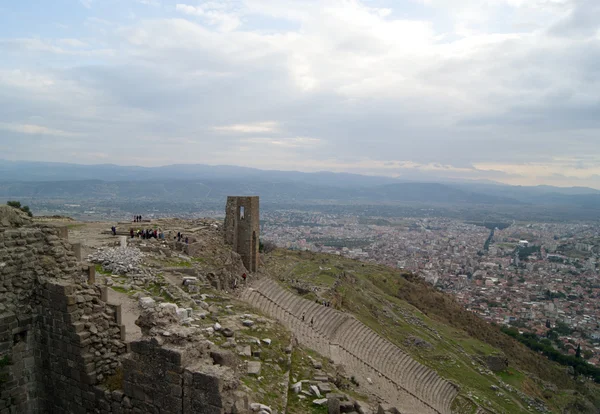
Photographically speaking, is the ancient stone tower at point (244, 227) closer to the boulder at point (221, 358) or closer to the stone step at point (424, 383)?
the stone step at point (424, 383)

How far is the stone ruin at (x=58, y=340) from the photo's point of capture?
20.4ft

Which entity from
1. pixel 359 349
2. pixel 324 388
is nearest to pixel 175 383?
Answer: pixel 324 388

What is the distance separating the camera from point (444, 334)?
2947cm

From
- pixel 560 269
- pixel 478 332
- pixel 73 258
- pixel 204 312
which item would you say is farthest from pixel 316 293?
pixel 560 269

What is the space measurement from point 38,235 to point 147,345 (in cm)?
314

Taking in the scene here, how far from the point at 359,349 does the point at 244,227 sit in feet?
34.3

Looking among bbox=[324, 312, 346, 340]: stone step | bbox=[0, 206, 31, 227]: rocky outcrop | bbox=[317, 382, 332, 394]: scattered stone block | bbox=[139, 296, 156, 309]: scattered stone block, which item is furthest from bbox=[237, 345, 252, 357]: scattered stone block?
bbox=[324, 312, 346, 340]: stone step

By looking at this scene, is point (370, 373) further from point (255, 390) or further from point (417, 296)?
point (417, 296)

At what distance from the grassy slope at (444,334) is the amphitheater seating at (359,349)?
5.36 ft

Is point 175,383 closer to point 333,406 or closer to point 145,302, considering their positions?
point 333,406

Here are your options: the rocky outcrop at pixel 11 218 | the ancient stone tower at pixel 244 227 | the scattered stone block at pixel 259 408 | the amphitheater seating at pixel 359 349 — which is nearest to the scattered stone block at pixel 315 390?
the scattered stone block at pixel 259 408

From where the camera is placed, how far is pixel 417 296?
39344mm

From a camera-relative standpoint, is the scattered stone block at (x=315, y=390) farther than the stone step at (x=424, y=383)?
No

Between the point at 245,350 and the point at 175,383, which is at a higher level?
the point at 175,383
